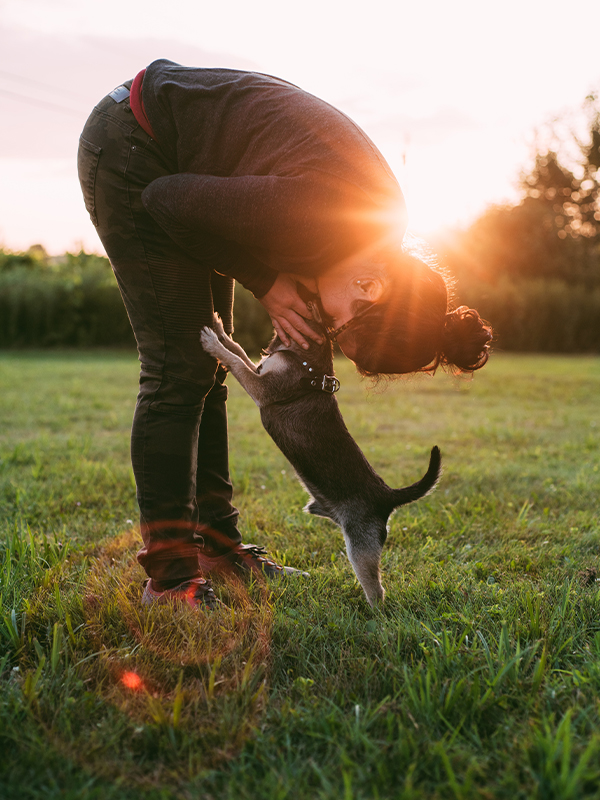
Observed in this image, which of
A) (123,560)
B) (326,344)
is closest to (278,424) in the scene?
(326,344)

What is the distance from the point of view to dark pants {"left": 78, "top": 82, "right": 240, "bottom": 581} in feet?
6.31

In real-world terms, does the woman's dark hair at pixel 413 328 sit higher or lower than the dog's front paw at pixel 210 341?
higher

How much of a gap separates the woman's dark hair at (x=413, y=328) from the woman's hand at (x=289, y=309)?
16cm

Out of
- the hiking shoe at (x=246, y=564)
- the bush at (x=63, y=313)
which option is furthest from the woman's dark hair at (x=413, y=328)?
the bush at (x=63, y=313)

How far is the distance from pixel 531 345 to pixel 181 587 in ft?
68.9

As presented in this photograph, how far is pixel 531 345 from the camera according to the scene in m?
21.0

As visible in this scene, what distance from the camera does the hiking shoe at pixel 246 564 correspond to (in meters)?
2.42

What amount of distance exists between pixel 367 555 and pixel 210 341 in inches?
40.1

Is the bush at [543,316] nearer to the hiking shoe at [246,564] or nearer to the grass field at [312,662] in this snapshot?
the grass field at [312,662]

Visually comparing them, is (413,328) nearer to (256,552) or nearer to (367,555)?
(367,555)

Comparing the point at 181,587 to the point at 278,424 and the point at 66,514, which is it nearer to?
the point at 278,424

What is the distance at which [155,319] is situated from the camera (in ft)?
6.69

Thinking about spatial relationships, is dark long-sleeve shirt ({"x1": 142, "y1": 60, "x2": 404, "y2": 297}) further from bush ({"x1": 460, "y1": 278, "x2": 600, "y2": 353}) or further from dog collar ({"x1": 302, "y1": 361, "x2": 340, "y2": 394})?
bush ({"x1": 460, "y1": 278, "x2": 600, "y2": 353})

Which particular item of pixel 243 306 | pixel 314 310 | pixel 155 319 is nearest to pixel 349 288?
pixel 314 310
